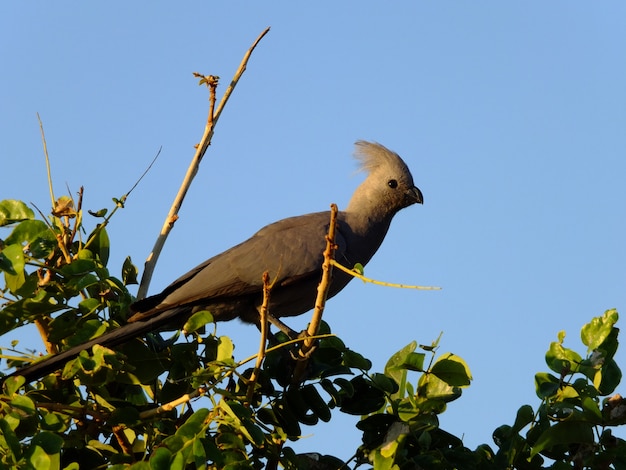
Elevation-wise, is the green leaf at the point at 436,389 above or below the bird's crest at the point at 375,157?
below

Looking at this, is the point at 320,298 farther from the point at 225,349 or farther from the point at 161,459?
the point at 161,459

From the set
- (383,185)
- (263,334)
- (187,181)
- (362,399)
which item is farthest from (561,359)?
(383,185)

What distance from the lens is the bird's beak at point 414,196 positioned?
24.2 feet

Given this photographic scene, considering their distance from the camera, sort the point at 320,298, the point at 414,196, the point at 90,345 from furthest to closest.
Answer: the point at 414,196, the point at 90,345, the point at 320,298

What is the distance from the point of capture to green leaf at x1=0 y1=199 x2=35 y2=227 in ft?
14.7

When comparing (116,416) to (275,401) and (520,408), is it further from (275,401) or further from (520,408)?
(520,408)

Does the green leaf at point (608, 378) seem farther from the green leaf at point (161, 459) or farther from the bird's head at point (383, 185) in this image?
the bird's head at point (383, 185)

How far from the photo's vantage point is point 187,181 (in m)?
5.01

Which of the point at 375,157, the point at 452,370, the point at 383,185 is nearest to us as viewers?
the point at 452,370

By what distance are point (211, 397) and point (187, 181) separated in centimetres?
147

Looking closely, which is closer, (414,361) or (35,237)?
(414,361)

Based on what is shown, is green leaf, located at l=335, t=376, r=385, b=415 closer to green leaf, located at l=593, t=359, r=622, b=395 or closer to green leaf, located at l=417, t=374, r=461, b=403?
green leaf, located at l=417, t=374, r=461, b=403

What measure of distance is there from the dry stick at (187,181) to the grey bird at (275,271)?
0.50ft

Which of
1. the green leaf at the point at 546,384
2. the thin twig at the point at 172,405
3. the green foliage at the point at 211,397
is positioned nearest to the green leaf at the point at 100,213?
the green foliage at the point at 211,397
